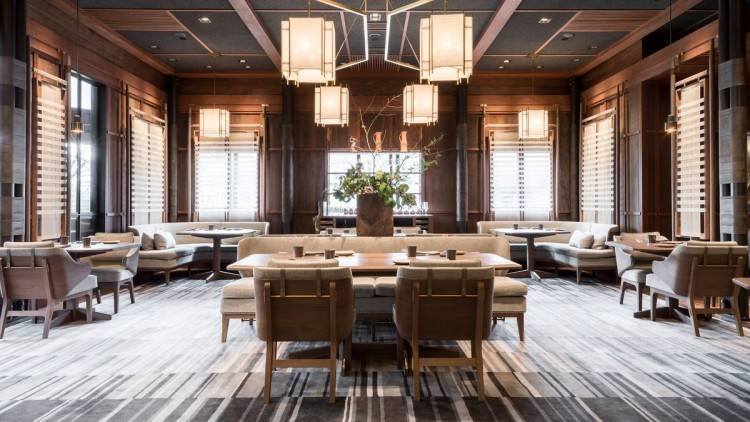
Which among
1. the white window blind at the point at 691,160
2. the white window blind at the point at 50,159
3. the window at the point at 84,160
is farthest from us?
the window at the point at 84,160

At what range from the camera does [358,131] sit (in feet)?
32.7

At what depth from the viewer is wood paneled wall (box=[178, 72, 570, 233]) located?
32.4 ft

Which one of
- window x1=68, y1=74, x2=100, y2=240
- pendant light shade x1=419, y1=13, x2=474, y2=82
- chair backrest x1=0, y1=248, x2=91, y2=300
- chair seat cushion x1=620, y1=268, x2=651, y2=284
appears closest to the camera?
pendant light shade x1=419, y1=13, x2=474, y2=82

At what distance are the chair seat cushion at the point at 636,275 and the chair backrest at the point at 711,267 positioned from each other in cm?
82

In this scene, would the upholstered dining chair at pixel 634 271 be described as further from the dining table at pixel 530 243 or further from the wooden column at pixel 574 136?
the wooden column at pixel 574 136

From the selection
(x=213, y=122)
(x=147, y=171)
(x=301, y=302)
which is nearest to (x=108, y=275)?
(x=301, y=302)

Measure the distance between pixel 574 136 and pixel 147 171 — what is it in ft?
25.8

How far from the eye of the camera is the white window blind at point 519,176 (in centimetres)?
1002

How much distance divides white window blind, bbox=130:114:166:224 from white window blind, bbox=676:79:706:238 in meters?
8.24

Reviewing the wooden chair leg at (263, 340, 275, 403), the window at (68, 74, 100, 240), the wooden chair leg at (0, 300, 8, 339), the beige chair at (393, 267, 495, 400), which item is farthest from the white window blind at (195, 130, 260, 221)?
the beige chair at (393, 267, 495, 400)

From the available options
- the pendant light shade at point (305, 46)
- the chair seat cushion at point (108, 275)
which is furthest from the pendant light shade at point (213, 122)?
the pendant light shade at point (305, 46)

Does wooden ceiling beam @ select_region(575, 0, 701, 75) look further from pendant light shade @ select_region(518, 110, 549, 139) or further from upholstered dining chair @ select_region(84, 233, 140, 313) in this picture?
upholstered dining chair @ select_region(84, 233, 140, 313)

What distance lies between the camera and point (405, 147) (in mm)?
9469

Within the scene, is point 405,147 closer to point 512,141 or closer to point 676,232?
point 512,141
